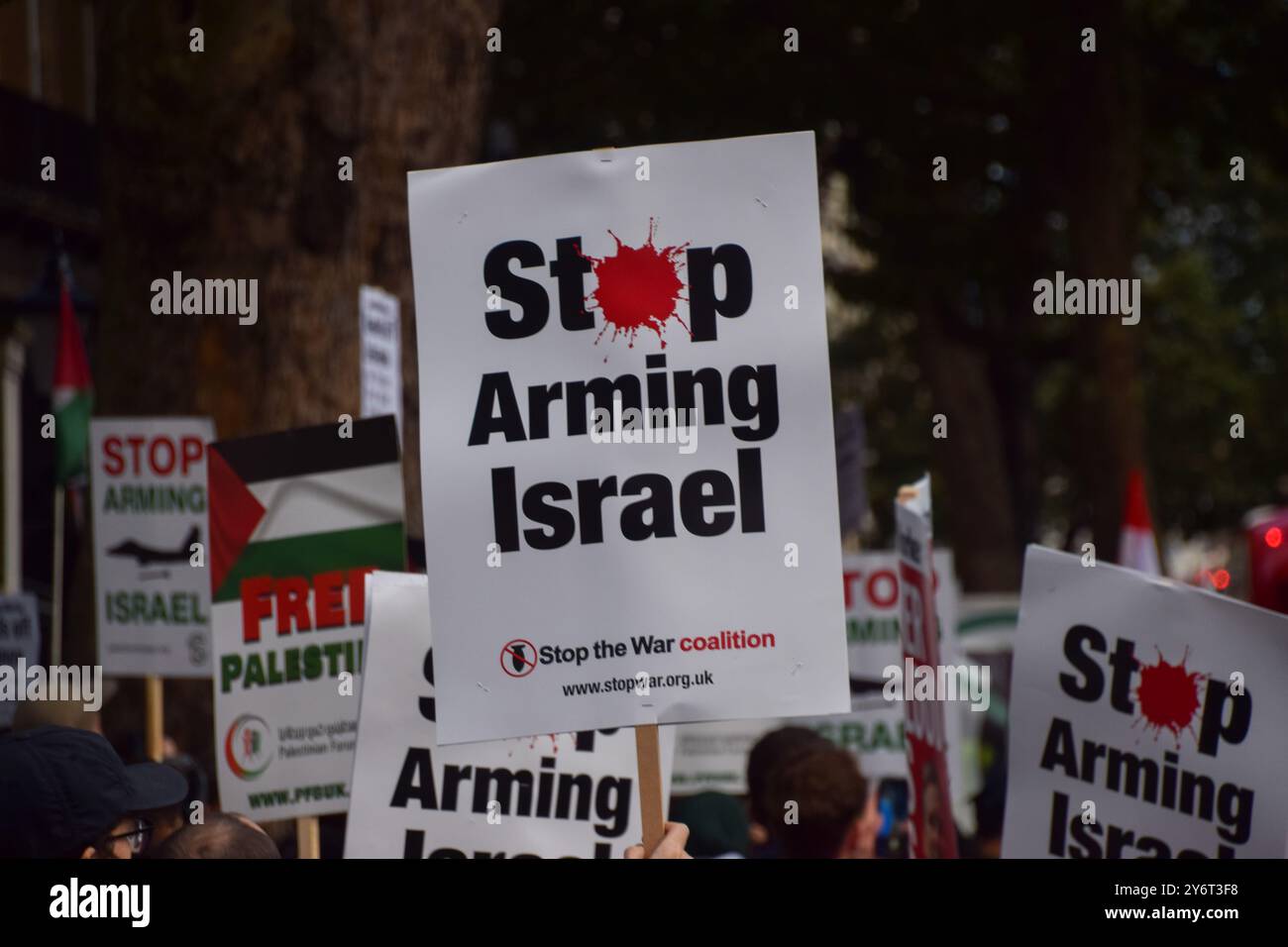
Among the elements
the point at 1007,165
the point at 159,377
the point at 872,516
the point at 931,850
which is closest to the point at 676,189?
the point at 931,850

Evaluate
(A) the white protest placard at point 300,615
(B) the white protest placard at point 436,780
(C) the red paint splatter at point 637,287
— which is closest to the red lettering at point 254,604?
(A) the white protest placard at point 300,615

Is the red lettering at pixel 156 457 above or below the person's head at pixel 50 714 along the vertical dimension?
above

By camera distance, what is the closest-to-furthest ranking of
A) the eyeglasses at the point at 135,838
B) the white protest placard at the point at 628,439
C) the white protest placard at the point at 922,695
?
the eyeglasses at the point at 135,838
the white protest placard at the point at 628,439
the white protest placard at the point at 922,695

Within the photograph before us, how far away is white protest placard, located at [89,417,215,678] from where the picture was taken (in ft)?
26.2

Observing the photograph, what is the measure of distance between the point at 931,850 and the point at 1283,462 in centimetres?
2450

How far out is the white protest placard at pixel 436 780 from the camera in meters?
4.71

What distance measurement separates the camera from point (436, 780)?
4.77m

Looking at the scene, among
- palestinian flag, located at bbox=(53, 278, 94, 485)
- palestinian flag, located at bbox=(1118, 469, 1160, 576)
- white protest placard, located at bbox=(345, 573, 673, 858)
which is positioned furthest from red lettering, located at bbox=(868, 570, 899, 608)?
white protest placard, located at bbox=(345, 573, 673, 858)

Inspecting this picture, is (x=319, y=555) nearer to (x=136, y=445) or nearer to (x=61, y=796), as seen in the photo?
(x=61, y=796)

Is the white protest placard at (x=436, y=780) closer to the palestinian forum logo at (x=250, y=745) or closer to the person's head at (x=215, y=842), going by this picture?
the person's head at (x=215, y=842)

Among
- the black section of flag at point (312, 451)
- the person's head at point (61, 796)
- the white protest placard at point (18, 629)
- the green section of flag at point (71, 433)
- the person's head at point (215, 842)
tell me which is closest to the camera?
the person's head at point (61, 796)

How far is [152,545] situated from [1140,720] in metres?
4.95

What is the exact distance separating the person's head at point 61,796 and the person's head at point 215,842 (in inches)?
9.7

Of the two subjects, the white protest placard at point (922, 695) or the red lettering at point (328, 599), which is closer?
the white protest placard at point (922, 695)
